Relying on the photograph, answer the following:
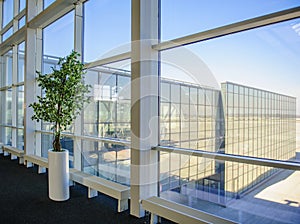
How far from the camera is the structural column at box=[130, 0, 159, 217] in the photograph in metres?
3.20

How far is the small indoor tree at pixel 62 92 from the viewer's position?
372cm

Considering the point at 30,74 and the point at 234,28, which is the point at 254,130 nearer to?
the point at 234,28

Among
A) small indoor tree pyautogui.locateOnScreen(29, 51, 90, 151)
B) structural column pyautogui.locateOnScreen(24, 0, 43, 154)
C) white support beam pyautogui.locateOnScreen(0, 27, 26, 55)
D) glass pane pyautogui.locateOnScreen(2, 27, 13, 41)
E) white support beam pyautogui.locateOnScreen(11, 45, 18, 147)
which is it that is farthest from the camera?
glass pane pyautogui.locateOnScreen(2, 27, 13, 41)

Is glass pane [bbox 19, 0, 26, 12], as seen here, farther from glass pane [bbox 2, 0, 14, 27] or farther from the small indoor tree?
the small indoor tree

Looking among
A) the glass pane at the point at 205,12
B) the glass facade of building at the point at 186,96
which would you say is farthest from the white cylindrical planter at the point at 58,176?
the glass pane at the point at 205,12

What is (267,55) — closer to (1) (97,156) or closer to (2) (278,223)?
(2) (278,223)

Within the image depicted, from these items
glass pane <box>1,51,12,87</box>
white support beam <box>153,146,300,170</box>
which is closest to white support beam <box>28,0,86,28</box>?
glass pane <box>1,51,12,87</box>

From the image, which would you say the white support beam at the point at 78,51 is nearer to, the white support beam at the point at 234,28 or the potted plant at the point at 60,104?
the potted plant at the point at 60,104

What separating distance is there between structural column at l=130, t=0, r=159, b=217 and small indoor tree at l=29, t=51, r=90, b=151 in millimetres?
1042

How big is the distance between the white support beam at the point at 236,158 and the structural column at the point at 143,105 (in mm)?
231

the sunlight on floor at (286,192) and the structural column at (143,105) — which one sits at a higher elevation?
the structural column at (143,105)

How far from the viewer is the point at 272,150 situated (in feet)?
8.10

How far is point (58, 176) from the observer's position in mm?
3730

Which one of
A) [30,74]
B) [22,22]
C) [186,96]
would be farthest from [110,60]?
[22,22]
